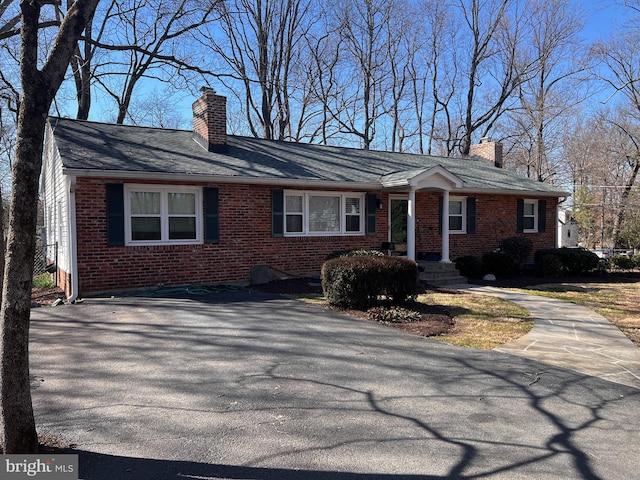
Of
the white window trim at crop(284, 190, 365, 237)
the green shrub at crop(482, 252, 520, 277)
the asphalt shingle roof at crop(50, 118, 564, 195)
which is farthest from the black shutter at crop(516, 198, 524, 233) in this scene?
the white window trim at crop(284, 190, 365, 237)

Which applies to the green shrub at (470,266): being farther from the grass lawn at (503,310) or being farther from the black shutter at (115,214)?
the black shutter at (115,214)

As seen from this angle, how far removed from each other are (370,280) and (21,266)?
6368 millimetres

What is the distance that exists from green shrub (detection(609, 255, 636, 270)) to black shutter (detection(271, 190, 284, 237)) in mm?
13075

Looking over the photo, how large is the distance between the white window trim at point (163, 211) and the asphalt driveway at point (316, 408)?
4.00 metres

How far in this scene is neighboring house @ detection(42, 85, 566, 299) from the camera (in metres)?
10.3

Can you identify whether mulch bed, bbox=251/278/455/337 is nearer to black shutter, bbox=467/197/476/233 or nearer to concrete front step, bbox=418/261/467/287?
concrete front step, bbox=418/261/467/287

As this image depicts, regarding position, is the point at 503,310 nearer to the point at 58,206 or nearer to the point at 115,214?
the point at 115,214

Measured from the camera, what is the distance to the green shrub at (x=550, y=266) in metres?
14.6

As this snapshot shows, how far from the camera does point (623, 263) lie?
17.1m

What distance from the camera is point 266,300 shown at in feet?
32.2

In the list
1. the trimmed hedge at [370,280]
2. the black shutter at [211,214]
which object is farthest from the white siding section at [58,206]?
the trimmed hedge at [370,280]

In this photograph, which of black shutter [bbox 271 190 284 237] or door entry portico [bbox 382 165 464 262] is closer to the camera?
black shutter [bbox 271 190 284 237]

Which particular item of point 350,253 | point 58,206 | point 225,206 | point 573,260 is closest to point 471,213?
point 573,260

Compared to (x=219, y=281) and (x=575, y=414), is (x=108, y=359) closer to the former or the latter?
(x=575, y=414)
